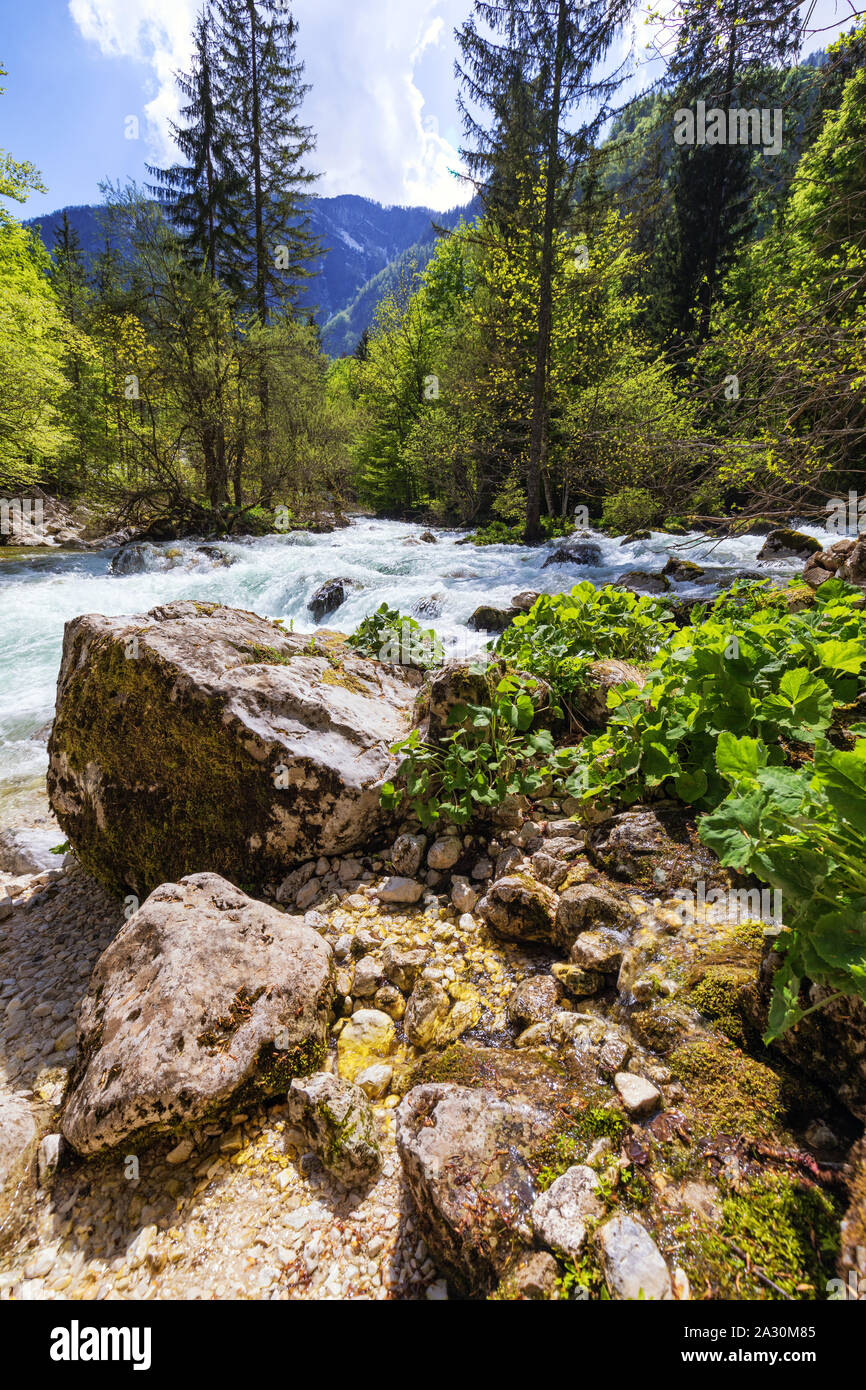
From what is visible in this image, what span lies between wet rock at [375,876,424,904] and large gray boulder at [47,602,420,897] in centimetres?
39

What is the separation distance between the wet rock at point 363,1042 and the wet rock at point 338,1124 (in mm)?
177

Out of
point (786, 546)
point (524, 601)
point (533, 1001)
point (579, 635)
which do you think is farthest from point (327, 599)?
point (786, 546)

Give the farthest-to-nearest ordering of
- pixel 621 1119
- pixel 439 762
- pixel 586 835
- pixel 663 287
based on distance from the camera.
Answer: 1. pixel 663 287
2. pixel 439 762
3. pixel 586 835
4. pixel 621 1119

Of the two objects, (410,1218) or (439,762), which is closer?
(410,1218)

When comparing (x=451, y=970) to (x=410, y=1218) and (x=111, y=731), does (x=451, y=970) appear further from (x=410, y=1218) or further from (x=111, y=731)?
(x=111, y=731)

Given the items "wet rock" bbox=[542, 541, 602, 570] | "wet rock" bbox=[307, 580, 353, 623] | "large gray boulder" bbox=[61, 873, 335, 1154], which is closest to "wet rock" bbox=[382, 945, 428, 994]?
"large gray boulder" bbox=[61, 873, 335, 1154]

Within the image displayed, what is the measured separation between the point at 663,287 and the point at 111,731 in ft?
114

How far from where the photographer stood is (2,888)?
3643mm

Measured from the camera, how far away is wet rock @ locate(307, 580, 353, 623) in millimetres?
10398

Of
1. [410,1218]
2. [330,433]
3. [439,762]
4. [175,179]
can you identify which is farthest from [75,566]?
[175,179]

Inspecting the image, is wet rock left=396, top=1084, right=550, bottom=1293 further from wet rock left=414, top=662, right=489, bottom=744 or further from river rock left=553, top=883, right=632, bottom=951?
wet rock left=414, top=662, right=489, bottom=744

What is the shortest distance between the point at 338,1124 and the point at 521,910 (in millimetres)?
1029

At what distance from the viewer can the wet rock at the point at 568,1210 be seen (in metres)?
1.20

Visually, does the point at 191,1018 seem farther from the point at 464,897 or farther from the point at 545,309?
the point at 545,309
